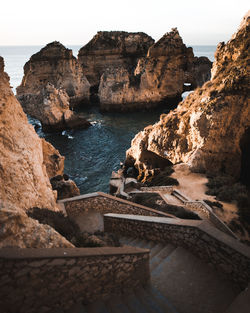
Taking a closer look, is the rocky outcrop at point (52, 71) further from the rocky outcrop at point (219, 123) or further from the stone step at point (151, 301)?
the stone step at point (151, 301)

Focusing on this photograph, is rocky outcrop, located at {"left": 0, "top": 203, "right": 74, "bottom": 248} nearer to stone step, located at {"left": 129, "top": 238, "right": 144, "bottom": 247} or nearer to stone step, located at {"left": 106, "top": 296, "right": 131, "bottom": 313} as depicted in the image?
stone step, located at {"left": 106, "top": 296, "right": 131, "bottom": 313}

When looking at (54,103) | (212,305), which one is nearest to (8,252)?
(212,305)

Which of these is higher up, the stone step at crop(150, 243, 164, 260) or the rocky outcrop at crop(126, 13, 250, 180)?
the rocky outcrop at crop(126, 13, 250, 180)

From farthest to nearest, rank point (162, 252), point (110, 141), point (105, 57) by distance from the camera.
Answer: point (105, 57) → point (110, 141) → point (162, 252)

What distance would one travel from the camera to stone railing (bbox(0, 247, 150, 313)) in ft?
10.7

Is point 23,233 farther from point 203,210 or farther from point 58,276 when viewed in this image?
point 203,210

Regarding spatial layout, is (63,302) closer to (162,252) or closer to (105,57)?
(162,252)

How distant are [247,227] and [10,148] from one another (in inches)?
446

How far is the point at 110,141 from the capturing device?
3822 cm

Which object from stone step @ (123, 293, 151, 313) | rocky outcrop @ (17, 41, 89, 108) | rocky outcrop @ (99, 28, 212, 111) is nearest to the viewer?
stone step @ (123, 293, 151, 313)

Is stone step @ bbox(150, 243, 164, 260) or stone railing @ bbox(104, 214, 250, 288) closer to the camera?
stone railing @ bbox(104, 214, 250, 288)

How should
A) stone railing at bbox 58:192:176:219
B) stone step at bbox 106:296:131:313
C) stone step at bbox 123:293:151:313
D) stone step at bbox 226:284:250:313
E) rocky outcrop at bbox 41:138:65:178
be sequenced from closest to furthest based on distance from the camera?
stone step at bbox 226:284:250:313
stone step at bbox 106:296:131:313
stone step at bbox 123:293:151:313
stone railing at bbox 58:192:176:219
rocky outcrop at bbox 41:138:65:178

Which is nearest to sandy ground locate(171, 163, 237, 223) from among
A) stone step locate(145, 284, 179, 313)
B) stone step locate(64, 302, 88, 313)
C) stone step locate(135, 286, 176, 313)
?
stone step locate(145, 284, 179, 313)

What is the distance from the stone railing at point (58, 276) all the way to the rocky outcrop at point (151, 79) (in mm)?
49824
